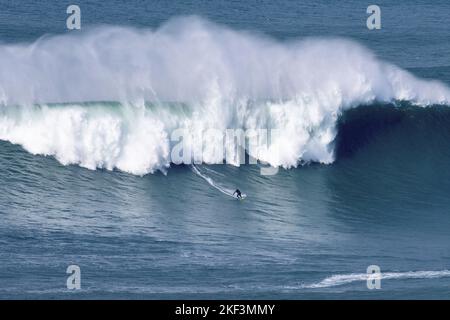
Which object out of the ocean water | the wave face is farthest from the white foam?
the wave face

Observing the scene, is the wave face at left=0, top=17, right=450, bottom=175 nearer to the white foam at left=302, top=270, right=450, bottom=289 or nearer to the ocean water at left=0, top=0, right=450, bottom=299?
the ocean water at left=0, top=0, right=450, bottom=299

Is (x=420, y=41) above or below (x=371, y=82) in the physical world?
above

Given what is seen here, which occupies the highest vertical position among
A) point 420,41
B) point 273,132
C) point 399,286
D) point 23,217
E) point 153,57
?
point 420,41

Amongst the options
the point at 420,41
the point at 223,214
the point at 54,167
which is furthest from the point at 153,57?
the point at 420,41

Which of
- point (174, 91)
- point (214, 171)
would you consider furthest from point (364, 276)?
point (174, 91)

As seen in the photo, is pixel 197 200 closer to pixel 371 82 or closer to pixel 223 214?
pixel 223 214

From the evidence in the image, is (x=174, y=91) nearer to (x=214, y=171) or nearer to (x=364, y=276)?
(x=214, y=171)
